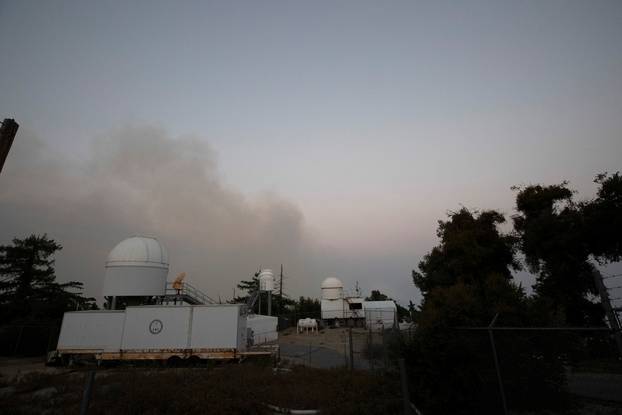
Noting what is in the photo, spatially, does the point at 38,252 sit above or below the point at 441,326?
above

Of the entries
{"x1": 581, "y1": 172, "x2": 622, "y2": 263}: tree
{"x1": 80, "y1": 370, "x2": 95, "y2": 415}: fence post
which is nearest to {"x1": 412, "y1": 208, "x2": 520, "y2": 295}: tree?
{"x1": 581, "y1": 172, "x2": 622, "y2": 263}: tree

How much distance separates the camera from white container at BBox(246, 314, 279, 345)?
2863 cm

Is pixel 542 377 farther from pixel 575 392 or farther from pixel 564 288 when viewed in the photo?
pixel 564 288

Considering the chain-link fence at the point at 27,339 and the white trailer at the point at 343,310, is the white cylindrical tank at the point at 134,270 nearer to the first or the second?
the chain-link fence at the point at 27,339

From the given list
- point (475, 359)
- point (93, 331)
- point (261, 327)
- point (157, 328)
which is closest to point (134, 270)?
point (93, 331)

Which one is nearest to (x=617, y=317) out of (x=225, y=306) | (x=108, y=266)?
(x=225, y=306)

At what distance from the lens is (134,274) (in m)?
25.9

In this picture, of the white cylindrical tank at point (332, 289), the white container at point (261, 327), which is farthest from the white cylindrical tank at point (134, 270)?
the white cylindrical tank at point (332, 289)

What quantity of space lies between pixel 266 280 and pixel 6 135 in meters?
34.9

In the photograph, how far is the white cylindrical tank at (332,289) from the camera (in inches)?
1922

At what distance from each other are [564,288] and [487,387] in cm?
1943

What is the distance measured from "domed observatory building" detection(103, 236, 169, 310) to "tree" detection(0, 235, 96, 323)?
12348 mm

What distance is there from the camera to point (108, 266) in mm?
26188

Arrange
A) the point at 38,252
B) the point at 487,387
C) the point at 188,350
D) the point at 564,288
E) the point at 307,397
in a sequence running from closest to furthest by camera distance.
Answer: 1. the point at 487,387
2. the point at 307,397
3. the point at 188,350
4. the point at 564,288
5. the point at 38,252
